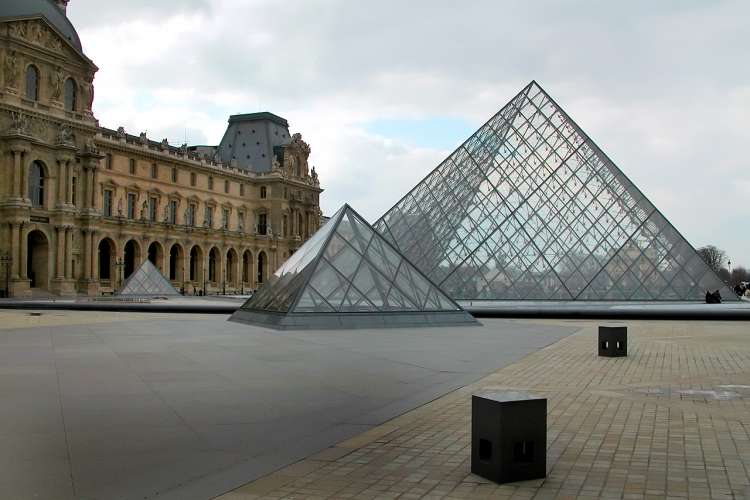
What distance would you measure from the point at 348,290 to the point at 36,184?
4130 centimetres

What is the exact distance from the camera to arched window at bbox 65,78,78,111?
5470cm

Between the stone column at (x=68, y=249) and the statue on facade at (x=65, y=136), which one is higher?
the statue on facade at (x=65, y=136)

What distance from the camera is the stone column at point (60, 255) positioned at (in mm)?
53531

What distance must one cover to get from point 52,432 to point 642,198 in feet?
98.7

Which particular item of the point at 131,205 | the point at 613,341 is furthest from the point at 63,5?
the point at 613,341

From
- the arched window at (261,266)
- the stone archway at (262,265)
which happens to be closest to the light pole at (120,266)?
the stone archway at (262,265)

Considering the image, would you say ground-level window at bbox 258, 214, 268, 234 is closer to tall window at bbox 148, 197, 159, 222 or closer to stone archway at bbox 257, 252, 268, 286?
stone archway at bbox 257, 252, 268, 286

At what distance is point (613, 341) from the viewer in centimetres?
1274

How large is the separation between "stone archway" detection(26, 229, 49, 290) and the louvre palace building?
2.9 inches

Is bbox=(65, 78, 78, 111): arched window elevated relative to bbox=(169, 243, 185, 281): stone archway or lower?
elevated

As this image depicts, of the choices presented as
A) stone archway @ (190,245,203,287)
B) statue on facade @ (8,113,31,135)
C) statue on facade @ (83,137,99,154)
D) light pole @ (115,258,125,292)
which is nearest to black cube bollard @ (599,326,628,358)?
statue on facade @ (8,113,31,135)

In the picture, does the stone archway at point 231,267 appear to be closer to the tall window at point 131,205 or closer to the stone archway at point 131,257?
the stone archway at point 131,257

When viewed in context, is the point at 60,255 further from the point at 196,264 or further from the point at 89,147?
the point at 196,264

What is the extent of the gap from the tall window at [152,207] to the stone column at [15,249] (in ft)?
72.7
